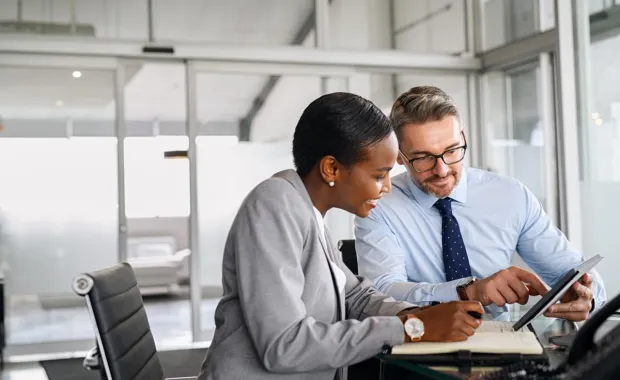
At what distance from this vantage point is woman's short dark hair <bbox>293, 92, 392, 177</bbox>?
1540 millimetres

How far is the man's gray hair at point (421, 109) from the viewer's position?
221cm

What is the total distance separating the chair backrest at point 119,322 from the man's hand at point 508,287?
32.8 inches

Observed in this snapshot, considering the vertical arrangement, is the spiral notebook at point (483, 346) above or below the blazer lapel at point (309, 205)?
below

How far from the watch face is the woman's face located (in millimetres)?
287

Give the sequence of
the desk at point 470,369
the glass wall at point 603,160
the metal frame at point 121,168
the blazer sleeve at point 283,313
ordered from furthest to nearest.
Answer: the metal frame at point 121,168, the glass wall at point 603,160, the blazer sleeve at point 283,313, the desk at point 470,369

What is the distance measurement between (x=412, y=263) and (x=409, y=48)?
5.04m

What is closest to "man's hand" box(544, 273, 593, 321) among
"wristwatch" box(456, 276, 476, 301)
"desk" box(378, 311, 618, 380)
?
"desk" box(378, 311, 618, 380)

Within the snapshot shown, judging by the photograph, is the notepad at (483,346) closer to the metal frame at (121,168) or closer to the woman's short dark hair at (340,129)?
the woman's short dark hair at (340,129)

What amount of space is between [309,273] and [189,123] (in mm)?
4868

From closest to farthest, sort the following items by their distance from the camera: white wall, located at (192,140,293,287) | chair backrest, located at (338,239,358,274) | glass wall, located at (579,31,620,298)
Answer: chair backrest, located at (338,239,358,274)
glass wall, located at (579,31,620,298)
white wall, located at (192,140,293,287)

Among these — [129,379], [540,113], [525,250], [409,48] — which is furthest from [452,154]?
[409,48]

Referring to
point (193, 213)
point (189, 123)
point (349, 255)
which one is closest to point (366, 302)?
point (349, 255)

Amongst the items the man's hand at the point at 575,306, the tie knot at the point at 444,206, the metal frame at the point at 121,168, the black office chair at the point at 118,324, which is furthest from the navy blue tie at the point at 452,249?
the metal frame at the point at 121,168

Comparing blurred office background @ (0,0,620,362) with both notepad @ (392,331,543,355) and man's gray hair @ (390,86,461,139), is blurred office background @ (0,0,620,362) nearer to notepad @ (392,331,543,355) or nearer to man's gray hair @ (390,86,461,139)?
man's gray hair @ (390,86,461,139)
